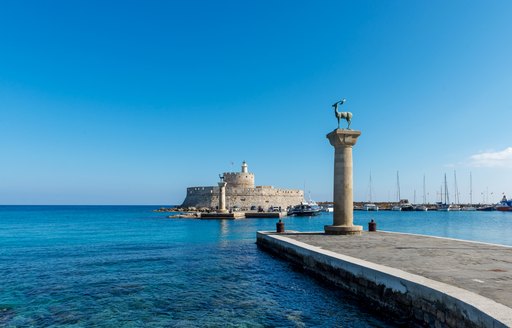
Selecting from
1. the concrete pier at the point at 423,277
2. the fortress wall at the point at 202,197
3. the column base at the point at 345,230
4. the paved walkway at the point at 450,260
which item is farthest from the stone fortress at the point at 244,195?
the concrete pier at the point at 423,277

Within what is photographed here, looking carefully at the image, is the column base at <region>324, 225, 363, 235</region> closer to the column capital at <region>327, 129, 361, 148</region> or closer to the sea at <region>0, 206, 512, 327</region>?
the sea at <region>0, 206, 512, 327</region>

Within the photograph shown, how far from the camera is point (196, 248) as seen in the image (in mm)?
A: 18703

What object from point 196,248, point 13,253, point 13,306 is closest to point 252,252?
point 196,248

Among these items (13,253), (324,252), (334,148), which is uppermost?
(334,148)

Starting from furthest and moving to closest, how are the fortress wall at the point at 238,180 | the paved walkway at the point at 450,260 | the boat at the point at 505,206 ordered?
the boat at the point at 505,206
the fortress wall at the point at 238,180
the paved walkway at the point at 450,260

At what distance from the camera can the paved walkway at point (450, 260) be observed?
243 inches

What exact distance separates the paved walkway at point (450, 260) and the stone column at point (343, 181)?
6.78 ft

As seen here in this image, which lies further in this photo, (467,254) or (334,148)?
(334,148)

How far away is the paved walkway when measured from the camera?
616 cm

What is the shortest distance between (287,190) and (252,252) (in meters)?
58.7

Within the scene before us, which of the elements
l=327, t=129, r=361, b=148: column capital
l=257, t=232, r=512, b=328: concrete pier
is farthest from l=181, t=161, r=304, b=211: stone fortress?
l=257, t=232, r=512, b=328: concrete pier

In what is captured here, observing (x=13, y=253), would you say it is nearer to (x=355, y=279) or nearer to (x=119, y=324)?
(x=119, y=324)

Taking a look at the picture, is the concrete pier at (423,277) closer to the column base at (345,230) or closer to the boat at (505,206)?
the column base at (345,230)

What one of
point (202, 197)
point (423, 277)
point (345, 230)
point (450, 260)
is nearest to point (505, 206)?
point (202, 197)
